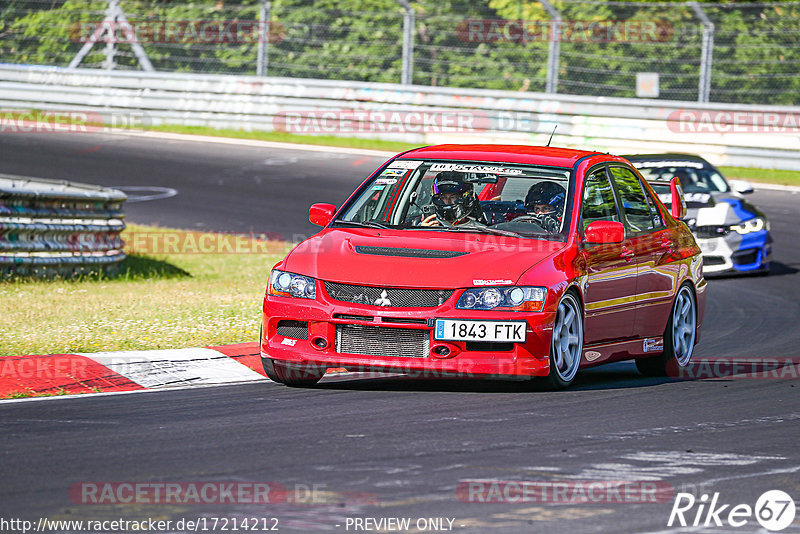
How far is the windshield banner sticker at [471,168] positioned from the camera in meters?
9.30

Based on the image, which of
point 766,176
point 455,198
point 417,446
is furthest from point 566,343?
point 766,176

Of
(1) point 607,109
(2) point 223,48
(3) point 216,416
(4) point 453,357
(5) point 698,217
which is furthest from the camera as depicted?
(2) point 223,48

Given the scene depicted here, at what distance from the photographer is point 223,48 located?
27.7 meters

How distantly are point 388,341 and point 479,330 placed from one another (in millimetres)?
533

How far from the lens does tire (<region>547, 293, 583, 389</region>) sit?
8375 mm

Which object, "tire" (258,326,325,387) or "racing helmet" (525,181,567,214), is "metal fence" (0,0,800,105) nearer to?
"racing helmet" (525,181,567,214)

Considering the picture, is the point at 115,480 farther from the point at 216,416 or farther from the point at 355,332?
the point at 355,332

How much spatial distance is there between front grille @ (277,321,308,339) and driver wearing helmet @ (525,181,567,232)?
→ 5.75 ft

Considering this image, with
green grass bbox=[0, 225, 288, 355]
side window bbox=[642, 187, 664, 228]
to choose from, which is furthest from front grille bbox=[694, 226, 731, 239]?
side window bbox=[642, 187, 664, 228]

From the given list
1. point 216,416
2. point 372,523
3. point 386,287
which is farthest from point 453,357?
point 372,523

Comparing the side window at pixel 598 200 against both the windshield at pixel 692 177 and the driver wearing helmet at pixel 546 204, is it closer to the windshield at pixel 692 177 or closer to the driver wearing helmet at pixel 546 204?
the driver wearing helmet at pixel 546 204

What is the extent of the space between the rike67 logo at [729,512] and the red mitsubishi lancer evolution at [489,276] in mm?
2464

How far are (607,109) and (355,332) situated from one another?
58.6ft

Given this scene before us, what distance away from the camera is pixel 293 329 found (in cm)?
838
